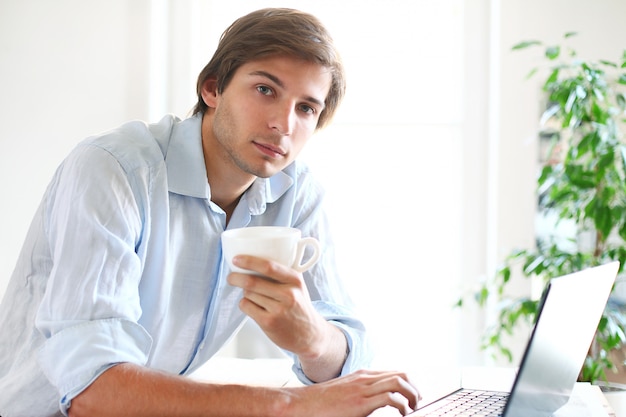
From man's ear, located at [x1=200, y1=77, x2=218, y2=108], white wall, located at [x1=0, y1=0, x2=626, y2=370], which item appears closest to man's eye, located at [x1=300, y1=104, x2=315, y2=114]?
man's ear, located at [x1=200, y1=77, x2=218, y2=108]

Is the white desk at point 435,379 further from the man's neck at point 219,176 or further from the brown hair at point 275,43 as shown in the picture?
the brown hair at point 275,43

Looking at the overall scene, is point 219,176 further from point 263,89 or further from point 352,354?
point 352,354

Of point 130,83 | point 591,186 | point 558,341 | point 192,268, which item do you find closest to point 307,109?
point 192,268

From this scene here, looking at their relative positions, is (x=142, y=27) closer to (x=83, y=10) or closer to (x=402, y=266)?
(x=83, y=10)

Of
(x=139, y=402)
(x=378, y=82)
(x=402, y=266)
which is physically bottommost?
(x=402, y=266)

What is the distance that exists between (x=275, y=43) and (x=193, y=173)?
0.98ft

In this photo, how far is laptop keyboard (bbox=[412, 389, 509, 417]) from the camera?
1173 mm

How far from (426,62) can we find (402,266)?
33.0 inches

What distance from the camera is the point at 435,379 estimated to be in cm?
155

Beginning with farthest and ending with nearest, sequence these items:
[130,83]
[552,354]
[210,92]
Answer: [130,83], [210,92], [552,354]

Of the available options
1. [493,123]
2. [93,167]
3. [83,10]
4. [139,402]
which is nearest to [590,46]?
[493,123]

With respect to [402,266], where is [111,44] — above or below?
above

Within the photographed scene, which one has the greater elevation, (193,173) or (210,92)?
(210,92)

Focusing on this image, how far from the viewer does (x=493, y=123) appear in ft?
9.75
